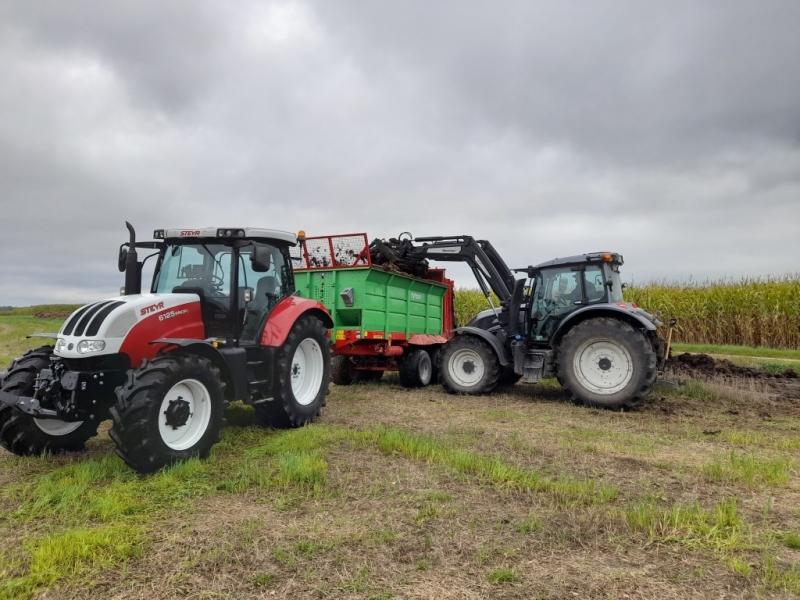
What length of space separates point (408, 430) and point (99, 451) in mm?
3045

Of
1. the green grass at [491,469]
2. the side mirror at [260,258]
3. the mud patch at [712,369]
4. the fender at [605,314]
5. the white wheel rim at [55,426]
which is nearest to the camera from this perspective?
the green grass at [491,469]

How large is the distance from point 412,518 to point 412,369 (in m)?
6.61

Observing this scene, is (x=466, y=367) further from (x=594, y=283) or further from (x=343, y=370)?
(x=594, y=283)

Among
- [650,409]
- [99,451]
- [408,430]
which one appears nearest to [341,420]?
[408,430]

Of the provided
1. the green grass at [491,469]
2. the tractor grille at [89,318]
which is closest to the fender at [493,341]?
the green grass at [491,469]

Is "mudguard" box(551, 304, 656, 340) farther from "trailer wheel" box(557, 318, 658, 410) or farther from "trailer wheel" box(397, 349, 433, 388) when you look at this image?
Answer: "trailer wheel" box(397, 349, 433, 388)

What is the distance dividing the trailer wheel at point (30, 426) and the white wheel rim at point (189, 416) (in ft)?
2.55

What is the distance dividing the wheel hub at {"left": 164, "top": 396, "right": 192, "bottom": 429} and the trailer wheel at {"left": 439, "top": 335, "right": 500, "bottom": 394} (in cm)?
558

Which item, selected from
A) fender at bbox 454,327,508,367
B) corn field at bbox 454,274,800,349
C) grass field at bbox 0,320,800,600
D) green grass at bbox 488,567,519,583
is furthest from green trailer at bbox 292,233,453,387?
corn field at bbox 454,274,800,349

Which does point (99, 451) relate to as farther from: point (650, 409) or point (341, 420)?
point (650, 409)

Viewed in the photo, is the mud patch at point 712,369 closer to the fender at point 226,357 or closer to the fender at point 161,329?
the fender at point 226,357

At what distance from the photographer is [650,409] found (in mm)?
8156

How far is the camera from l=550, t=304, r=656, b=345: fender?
8023mm

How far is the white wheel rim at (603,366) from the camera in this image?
8.08 m
